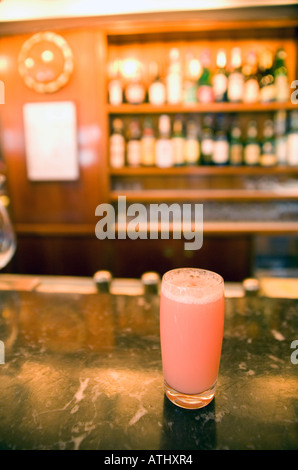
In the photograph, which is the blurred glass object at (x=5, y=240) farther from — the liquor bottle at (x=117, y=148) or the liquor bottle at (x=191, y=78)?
the liquor bottle at (x=191, y=78)

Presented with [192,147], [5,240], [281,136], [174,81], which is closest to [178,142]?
[192,147]

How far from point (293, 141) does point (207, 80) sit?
2.58 ft

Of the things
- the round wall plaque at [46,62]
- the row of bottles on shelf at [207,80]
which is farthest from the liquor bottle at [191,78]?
the round wall plaque at [46,62]

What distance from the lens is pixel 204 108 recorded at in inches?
92.6

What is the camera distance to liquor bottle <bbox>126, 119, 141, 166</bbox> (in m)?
2.55

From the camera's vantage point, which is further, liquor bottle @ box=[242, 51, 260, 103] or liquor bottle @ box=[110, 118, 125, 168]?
liquor bottle @ box=[110, 118, 125, 168]

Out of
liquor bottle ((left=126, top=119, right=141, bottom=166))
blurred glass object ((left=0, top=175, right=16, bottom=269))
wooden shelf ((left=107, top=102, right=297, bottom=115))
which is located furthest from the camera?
liquor bottle ((left=126, top=119, right=141, bottom=166))

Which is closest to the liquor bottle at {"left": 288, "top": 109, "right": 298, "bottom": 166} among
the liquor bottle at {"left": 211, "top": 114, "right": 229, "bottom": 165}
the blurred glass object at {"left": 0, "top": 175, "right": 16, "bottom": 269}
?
the liquor bottle at {"left": 211, "top": 114, "right": 229, "bottom": 165}

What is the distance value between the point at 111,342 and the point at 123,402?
0.19 m

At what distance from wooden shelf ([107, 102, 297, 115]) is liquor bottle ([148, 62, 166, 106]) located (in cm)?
8

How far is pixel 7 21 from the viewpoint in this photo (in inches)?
97.0

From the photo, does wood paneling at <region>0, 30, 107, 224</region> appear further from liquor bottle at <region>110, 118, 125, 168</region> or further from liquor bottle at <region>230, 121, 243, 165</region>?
liquor bottle at <region>230, 121, 243, 165</region>

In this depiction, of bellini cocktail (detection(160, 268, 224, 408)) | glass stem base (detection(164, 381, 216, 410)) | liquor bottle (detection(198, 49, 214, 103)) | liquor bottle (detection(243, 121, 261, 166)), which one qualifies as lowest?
glass stem base (detection(164, 381, 216, 410))
